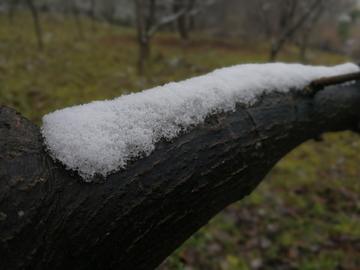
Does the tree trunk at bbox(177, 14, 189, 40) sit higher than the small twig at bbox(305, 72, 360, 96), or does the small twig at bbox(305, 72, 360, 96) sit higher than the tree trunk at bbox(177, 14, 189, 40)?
the tree trunk at bbox(177, 14, 189, 40)

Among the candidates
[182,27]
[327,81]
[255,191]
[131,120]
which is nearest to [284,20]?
[255,191]

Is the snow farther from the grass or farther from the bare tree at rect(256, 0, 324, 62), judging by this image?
the bare tree at rect(256, 0, 324, 62)

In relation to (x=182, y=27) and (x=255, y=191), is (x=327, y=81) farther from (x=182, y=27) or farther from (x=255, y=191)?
(x=182, y=27)

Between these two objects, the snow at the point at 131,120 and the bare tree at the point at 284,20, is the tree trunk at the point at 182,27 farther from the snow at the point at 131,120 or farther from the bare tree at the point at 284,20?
the snow at the point at 131,120

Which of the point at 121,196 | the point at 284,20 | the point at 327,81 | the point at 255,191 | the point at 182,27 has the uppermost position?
the point at 182,27

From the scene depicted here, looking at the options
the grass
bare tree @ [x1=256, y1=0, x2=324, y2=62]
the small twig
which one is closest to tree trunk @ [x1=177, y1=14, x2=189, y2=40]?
the grass

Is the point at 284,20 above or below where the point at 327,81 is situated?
above

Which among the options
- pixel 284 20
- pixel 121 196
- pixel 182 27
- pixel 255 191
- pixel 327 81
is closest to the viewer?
pixel 121 196
